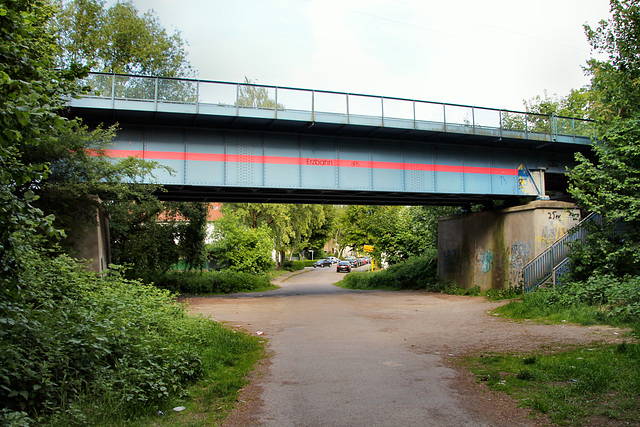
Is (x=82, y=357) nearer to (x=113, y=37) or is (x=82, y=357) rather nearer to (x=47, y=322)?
(x=47, y=322)

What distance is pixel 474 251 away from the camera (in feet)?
81.1

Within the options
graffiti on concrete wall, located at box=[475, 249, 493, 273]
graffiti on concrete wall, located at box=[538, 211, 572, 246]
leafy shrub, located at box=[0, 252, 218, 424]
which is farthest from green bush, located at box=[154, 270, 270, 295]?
leafy shrub, located at box=[0, 252, 218, 424]

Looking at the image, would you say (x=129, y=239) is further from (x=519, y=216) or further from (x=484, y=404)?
(x=484, y=404)

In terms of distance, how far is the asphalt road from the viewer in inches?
206

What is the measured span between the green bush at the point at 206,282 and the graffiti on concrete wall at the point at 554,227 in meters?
18.0

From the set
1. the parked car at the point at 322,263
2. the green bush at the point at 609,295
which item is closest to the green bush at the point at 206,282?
the green bush at the point at 609,295

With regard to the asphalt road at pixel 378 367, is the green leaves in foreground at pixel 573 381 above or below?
above

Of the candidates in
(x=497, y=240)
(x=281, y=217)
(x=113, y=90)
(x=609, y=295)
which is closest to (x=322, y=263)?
(x=281, y=217)

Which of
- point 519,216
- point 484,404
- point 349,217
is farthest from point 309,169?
point 349,217

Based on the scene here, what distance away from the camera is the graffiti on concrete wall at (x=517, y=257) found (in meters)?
20.9

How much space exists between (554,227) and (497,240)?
9.52 ft

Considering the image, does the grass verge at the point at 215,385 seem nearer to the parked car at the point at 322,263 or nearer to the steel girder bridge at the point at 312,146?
the steel girder bridge at the point at 312,146

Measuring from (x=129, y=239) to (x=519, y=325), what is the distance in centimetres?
1985

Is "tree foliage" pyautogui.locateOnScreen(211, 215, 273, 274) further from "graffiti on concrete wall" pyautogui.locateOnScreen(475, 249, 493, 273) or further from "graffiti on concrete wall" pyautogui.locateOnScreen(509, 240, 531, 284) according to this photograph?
"graffiti on concrete wall" pyautogui.locateOnScreen(509, 240, 531, 284)
